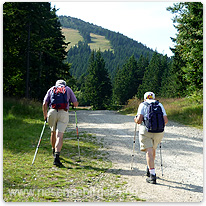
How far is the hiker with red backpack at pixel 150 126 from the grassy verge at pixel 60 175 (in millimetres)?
754

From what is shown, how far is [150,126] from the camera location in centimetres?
524

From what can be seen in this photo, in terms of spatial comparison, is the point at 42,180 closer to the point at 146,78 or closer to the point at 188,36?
the point at 188,36

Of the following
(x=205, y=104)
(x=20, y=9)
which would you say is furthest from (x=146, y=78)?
(x=205, y=104)

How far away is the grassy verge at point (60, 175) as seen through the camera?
4398 mm

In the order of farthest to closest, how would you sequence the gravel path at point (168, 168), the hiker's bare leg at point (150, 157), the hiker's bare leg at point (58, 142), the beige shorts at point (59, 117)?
the beige shorts at point (59, 117), the hiker's bare leg at point (58, 142), the hiker's bare leg at point (150, 157), the gravel path at point (168, 168)

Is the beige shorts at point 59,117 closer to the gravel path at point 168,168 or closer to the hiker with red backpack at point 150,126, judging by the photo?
the gravel path at point 168,168

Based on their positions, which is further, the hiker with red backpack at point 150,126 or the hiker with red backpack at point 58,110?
the hiker with red backpack at point 58,110

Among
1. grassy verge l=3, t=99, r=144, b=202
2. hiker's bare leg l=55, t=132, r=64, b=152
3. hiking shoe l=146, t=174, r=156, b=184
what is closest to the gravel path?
hiking shoe l=146, t=174, r=156, b=184

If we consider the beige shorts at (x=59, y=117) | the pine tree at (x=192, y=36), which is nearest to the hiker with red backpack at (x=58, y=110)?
the beige shorts at (x=59, y=117)

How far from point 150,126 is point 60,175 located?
2.38 meters

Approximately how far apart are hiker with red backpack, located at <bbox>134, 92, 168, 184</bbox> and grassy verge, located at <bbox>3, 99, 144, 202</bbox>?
75 centimetres

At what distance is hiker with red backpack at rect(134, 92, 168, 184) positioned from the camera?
17.2ft

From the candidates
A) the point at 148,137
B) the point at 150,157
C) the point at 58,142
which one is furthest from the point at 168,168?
the point at 58,142

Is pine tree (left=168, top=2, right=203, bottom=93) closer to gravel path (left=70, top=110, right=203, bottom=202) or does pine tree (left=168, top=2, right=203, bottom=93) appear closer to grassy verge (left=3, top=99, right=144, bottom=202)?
gravel path (left=70, top=110, right=203, bottom=202)
